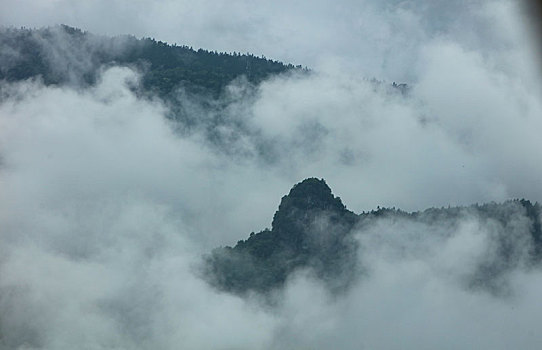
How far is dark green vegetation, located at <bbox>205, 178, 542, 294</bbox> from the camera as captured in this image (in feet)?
511

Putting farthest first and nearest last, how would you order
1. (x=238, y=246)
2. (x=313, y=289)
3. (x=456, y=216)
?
(x=456, y=216) → (x=238, y=246) → (x=313, y=289)

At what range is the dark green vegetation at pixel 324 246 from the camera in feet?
511

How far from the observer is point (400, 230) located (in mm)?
171500

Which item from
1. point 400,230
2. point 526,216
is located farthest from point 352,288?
point 526,216

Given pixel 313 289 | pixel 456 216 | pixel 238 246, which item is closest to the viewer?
pixel 313 289

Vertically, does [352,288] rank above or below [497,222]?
below

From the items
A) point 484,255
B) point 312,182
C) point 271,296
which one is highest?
point 312,182

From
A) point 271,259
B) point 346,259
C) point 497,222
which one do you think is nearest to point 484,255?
point 497,222

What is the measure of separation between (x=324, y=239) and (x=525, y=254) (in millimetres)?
33410

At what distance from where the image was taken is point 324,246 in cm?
16075

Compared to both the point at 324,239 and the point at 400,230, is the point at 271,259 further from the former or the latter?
the point at 400,230

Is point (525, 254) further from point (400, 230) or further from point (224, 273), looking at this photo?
point (224, 273)

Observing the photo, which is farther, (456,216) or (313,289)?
(456,216)

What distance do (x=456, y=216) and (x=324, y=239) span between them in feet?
95.2
